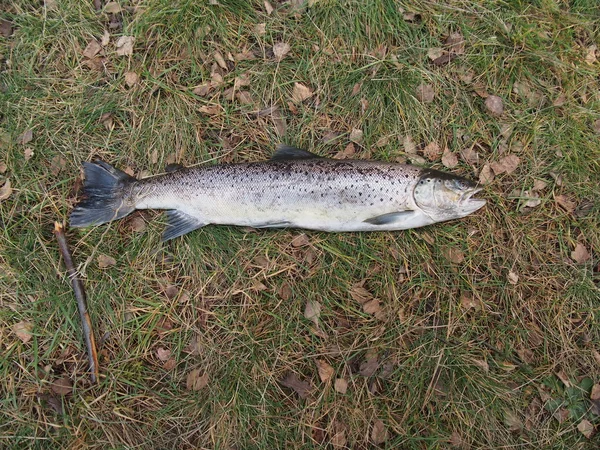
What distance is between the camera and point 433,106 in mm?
3037

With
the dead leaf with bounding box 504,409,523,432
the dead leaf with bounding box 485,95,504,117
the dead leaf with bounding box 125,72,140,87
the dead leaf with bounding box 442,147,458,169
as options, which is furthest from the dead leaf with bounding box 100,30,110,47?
the dead leaf with bounding box 504,409,523,432

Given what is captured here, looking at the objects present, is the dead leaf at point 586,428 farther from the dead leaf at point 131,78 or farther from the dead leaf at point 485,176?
the dead leaf at point 131,78

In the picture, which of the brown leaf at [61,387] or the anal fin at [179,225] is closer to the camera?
A: the brown leaf at [61,387]

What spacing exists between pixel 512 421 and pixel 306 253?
1.94 m

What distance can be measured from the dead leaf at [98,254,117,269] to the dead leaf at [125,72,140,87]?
144 centimetres

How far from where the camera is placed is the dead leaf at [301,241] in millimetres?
2906

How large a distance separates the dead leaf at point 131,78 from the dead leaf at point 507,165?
3.01m

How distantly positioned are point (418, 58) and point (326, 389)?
8.94 feet

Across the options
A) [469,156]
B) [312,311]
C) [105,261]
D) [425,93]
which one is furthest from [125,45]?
[469,156]

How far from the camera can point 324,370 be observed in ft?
8.96

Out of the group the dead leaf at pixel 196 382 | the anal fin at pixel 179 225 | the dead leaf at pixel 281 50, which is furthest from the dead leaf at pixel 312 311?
the dead leaf at pixel 281 50

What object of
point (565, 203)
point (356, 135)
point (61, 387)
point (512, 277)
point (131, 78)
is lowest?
point (61, 387)

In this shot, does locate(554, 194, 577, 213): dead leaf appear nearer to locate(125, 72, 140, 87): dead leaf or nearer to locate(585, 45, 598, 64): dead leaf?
locate(585, 45, 598, 64): dead leaf

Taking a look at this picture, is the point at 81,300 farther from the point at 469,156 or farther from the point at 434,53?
the point at 434,53
